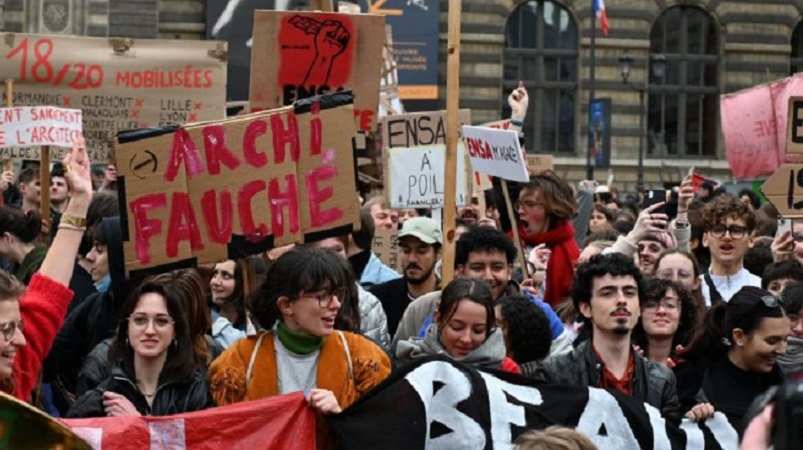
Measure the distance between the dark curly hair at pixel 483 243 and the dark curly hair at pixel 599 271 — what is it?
75 centimetres

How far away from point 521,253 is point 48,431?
4043 mm

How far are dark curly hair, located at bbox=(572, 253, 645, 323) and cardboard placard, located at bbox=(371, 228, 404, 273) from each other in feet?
11.7

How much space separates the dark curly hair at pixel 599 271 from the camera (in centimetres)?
502

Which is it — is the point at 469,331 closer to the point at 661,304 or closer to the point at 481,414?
the point at 481,414

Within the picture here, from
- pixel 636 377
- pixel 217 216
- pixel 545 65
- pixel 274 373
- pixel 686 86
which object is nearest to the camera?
pixel 274 373

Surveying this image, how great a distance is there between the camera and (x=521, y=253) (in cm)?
691

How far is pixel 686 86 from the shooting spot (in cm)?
3200

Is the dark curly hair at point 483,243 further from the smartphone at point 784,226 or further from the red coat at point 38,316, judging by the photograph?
the red coat at point 38,316

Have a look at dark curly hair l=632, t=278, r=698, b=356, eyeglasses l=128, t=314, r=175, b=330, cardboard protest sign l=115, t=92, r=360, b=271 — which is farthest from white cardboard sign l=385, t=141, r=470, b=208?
eyeglasses l=128, t=314, r=175, b=330

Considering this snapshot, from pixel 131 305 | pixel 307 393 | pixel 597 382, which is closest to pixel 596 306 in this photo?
pixel 597 382

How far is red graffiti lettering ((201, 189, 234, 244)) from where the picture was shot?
17.3 feet

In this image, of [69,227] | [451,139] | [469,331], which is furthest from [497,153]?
[69,227]

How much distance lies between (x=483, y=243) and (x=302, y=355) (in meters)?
1.39

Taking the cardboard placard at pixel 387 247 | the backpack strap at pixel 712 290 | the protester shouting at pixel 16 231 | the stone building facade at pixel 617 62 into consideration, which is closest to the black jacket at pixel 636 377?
the backpack strap at pixel 712 290
